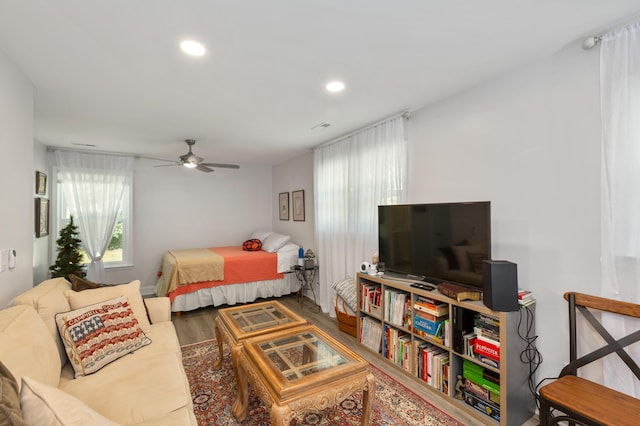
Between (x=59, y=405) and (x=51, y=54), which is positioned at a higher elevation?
(x=51, y=54)

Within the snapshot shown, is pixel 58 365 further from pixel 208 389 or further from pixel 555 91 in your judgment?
pixel 555 91

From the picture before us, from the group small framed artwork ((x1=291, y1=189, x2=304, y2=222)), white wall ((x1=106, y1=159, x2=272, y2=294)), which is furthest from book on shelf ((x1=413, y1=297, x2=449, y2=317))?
white wall ((x1=106, y1=159, x2=272, y2=294))

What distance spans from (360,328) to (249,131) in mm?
2667

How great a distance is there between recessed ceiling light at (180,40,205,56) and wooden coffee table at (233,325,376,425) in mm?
1985

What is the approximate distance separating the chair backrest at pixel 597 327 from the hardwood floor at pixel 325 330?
65cm

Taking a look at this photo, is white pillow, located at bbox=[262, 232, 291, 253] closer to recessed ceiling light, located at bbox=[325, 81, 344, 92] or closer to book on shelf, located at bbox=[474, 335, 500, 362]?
recessed ceiling light, located at bbox=[325, 81, 344, 92]

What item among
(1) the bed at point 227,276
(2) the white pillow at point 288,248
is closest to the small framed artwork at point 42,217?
(1) the bed at point 227,276

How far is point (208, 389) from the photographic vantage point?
2.41 m

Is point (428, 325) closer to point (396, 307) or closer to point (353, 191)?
point (396, 307)

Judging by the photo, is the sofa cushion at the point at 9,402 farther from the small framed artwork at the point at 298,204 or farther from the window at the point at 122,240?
the window at the point at 122,240

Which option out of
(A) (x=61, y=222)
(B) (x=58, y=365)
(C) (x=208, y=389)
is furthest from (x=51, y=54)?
(A) (x=61, y=222)

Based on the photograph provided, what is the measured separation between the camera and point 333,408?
2164 millimetres

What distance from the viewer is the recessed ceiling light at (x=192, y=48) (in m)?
1.80

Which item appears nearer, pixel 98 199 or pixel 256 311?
pixel 256 311
